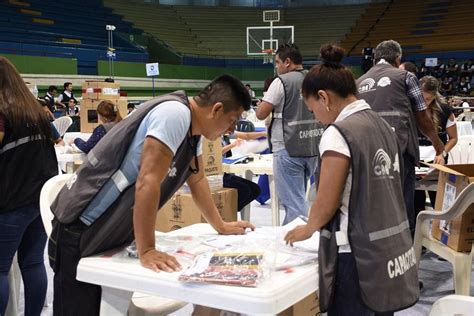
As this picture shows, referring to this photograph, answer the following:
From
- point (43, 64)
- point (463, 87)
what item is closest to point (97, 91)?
point (43, 64)

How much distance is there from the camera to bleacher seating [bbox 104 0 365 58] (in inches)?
728

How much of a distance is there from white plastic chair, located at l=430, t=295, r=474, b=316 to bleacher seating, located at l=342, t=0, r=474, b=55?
1611cm

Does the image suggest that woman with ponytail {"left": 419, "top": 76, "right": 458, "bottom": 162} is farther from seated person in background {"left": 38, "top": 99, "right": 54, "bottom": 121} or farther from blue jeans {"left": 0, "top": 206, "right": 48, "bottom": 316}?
blue jeans {"left": 0, "top": 206, "right": 48, "bottom": 316}

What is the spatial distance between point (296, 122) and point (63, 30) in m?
13.0

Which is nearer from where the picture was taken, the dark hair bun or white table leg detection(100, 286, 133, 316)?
white table leg detection(100, 286, 133, 316)

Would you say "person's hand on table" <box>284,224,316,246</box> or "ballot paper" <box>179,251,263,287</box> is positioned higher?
"person's hand on table" <box>284,224,316,246</box>

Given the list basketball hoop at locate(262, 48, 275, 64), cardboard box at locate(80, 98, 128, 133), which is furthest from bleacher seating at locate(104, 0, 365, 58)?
cardboard box at locate(80, 98, 128, 133)

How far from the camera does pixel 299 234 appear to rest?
5.12 feet

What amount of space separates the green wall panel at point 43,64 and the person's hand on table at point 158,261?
11545mm

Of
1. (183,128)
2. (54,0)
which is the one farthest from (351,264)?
(54,0)

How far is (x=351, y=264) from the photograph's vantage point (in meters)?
1.48

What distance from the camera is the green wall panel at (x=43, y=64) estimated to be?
12125 mm

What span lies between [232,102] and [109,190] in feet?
1.44

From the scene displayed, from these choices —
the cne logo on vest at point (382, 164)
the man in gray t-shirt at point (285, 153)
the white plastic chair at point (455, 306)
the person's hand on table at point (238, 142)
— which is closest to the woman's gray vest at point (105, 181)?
the cne logo on vest at point (382, 164)
